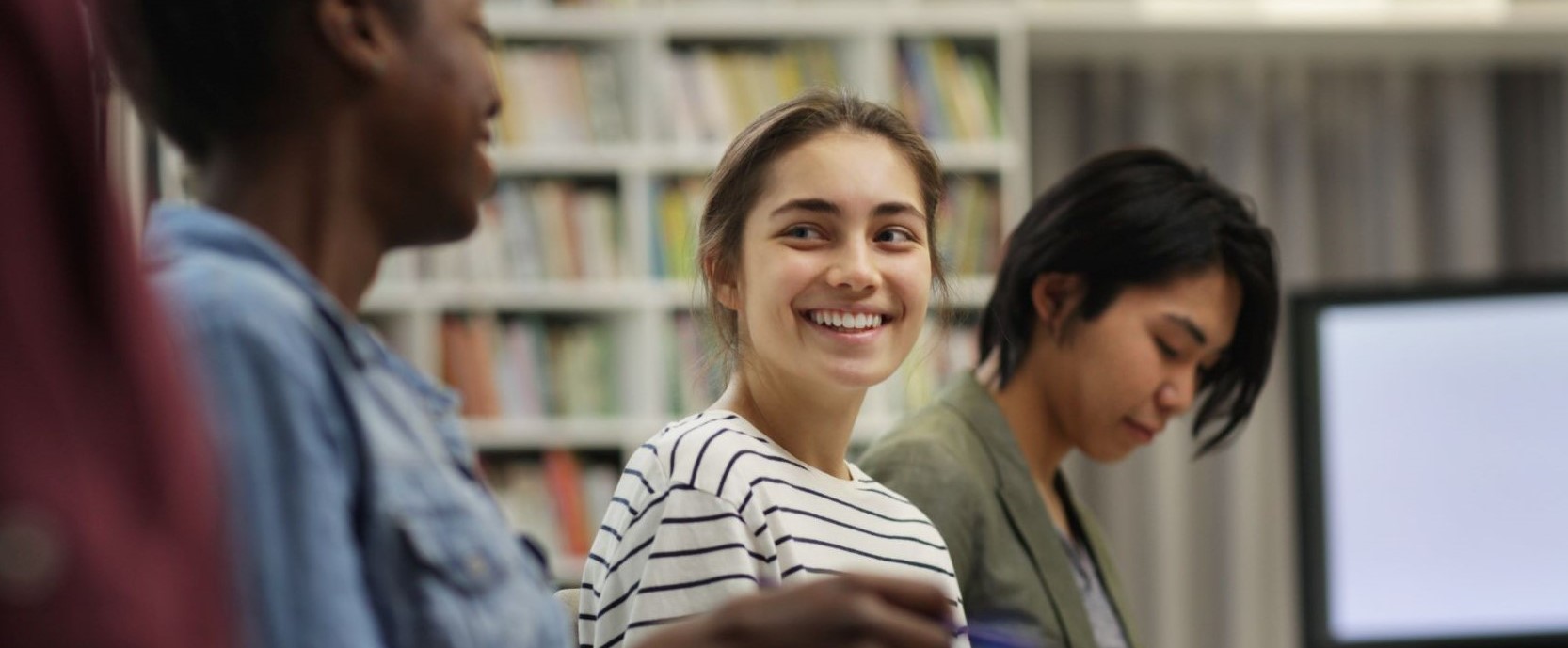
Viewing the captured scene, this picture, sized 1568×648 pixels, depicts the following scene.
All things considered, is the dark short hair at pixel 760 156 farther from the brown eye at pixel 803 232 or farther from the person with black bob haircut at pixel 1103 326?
the person with black bob haircut at pixel 1103 326

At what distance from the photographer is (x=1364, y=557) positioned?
275 cm

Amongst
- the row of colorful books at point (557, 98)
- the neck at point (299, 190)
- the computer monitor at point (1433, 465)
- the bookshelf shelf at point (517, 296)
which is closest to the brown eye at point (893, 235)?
the neck at point (299, 190)

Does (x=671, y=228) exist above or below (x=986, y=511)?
above

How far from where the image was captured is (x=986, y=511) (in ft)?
5.23

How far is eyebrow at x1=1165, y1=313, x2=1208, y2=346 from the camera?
70.6 inches

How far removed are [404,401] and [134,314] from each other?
324 mm

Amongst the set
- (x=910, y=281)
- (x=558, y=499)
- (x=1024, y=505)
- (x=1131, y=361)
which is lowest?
(x=558, y=499)

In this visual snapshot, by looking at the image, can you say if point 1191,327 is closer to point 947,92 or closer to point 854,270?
point 854,270

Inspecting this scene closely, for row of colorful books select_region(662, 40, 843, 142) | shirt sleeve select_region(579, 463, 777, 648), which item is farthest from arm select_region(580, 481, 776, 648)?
row of colorful books select_region(662, 40, 843, 142)

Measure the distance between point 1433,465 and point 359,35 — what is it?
249 centimetres

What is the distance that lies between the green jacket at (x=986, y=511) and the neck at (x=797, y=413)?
0.31m

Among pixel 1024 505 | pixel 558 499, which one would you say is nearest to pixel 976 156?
pixel 558 499

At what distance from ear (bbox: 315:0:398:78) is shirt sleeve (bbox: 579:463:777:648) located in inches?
18.1

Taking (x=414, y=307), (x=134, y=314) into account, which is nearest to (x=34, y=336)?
(x=134, y=314)
